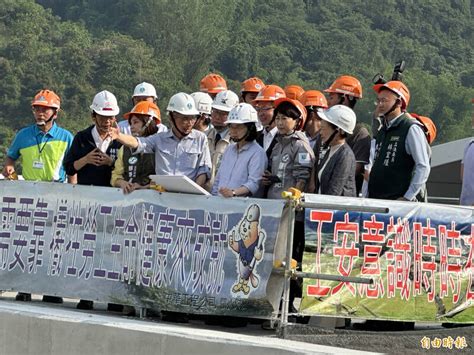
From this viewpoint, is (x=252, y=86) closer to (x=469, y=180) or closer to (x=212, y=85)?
(x=212, y=85)

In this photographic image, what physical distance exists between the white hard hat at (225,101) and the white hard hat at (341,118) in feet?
6.29

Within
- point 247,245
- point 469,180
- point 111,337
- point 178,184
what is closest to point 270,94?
point 469,180

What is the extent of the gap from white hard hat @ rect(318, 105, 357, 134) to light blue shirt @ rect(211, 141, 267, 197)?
0.65 m

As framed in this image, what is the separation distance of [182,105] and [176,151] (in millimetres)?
416

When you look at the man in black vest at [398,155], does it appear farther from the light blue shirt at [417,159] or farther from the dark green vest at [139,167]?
the dark green vest at [139,167]

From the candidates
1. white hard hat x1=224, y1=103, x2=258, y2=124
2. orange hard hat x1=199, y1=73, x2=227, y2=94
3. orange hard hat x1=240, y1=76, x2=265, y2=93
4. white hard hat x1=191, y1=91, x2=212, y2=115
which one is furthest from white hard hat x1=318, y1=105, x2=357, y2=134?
orange hard hat x1=199, y1=73, x2=227, y2=94

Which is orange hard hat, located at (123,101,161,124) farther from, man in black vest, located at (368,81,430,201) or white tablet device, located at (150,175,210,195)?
man in black vest, located at (368,81,430,201)

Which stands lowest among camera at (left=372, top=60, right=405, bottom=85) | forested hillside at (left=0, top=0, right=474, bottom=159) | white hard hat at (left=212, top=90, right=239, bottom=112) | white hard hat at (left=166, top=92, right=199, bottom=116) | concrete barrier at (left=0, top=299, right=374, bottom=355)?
concrete barrier at (left=0, top=299, right=374, bottom=355)

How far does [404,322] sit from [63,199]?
3.18 metres

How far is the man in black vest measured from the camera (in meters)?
10.2

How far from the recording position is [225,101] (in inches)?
476

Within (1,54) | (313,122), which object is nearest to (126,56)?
(1,54)

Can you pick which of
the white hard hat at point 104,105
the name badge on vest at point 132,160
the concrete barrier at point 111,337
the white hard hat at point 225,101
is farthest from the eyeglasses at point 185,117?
the concrete barrier at point 111,337

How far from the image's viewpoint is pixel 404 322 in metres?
9.76
